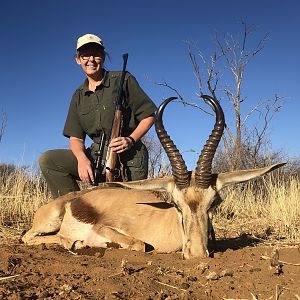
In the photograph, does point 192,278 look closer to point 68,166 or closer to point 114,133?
point 114,133

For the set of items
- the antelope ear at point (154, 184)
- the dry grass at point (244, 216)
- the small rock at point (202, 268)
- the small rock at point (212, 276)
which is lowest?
the small rock at point (212, 276)

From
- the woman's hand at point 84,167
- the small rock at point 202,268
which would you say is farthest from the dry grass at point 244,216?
the small rock at point 202,268

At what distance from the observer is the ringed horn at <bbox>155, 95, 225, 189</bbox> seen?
4.25 m

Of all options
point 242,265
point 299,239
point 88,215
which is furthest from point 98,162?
point 242,265

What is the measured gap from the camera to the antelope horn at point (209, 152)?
423cm

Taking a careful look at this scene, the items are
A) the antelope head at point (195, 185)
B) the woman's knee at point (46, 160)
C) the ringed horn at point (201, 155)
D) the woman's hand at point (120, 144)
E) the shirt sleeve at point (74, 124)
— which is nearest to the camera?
the antelope head at point (195, 185)

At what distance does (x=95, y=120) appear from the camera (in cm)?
683

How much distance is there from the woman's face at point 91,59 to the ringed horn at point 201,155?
2.42 meters

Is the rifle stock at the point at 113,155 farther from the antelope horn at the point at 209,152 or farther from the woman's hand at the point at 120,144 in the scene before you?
the antelope horn at the point at 209,152

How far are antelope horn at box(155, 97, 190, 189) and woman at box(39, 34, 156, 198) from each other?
1.83 metres

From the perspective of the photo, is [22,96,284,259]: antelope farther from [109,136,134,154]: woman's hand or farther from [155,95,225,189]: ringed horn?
[109,136,134,154]: woman's hand

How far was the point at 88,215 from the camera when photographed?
5383mm

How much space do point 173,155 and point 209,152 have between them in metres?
0.39

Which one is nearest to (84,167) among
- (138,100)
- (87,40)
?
(138,100)
